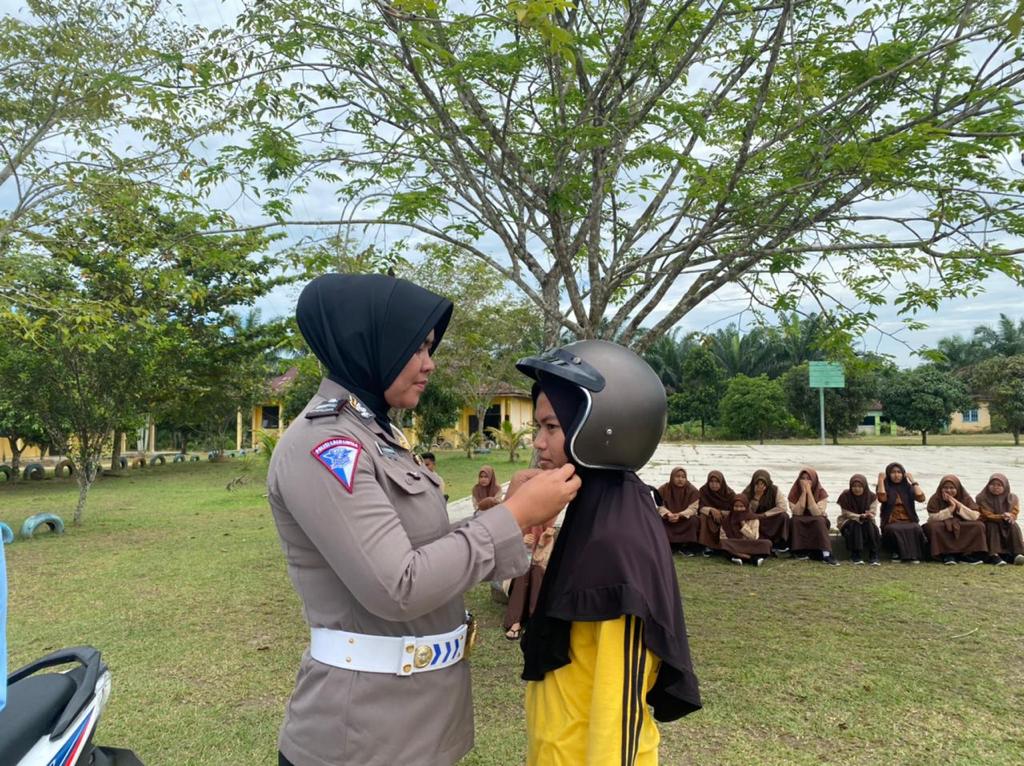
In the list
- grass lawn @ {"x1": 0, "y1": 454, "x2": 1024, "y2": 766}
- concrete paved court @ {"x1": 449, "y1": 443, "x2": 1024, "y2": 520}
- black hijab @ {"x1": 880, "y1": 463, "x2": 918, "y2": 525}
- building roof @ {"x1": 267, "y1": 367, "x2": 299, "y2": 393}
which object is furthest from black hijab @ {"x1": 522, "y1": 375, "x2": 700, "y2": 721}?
building roof @ {"x1": 267, "y1": 367, "x2": 299, "y2": 393}

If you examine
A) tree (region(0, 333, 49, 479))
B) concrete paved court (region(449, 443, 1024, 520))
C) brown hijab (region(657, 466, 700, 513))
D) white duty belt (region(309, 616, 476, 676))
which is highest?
tree (region(0, 333, 49, 479))

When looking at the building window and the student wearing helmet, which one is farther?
the building window

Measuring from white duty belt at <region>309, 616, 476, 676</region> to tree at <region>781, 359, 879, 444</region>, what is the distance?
117ft

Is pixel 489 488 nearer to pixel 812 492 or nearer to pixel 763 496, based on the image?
pixel 763 496

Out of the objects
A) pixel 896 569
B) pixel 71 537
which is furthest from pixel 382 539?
pixel 71 537

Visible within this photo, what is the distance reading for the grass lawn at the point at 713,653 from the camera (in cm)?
390

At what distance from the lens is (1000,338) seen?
1828 inches

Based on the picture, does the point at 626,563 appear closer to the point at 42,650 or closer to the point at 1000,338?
the point at 42,650

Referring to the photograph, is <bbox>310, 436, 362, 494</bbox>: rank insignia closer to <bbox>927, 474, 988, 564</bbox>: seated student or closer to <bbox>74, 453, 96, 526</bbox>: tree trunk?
<bbox>927, 474, 988, 564</bbox>: seated student

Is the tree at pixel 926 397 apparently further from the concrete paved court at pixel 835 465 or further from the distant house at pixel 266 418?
the distant house at pixel 266 418

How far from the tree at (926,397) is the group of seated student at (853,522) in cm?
2794

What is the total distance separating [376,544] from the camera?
4.31 feet

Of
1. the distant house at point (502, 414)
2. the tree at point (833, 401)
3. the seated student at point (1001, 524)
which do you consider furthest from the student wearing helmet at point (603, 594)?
the tree at point (833, 401)

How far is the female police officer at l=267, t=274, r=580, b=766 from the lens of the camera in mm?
1338
